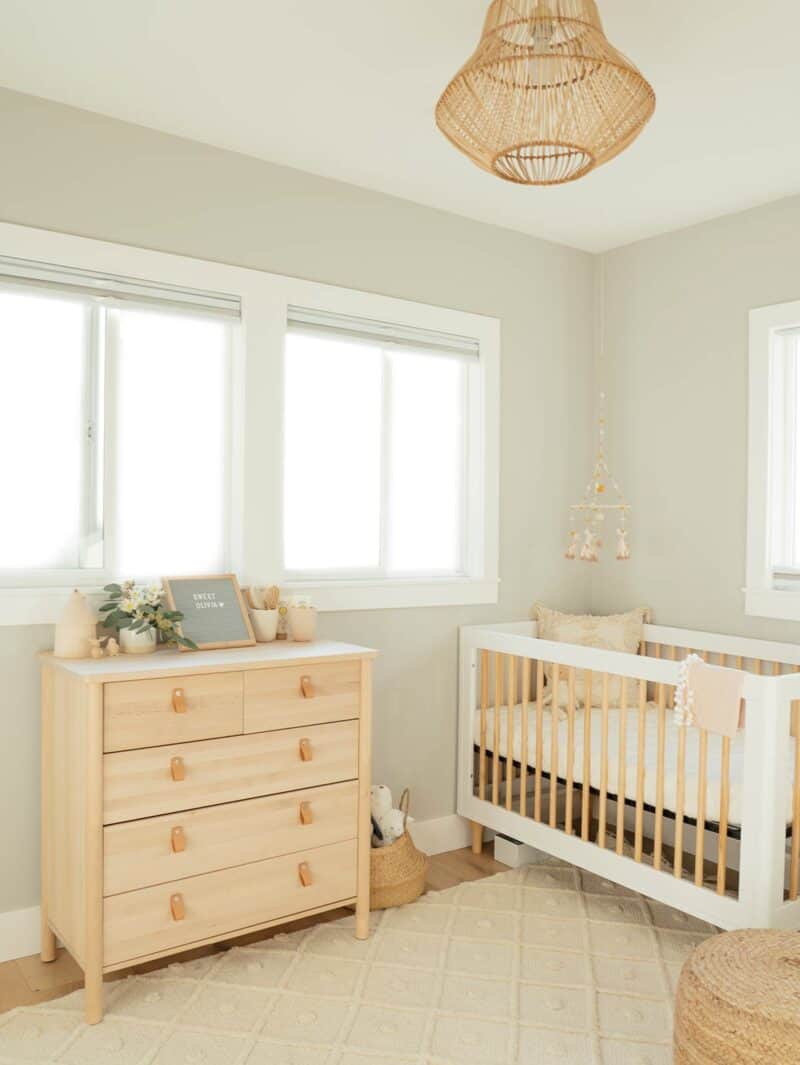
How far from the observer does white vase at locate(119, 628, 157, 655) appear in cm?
254

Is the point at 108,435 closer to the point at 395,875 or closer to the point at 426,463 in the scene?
the point at 426,463

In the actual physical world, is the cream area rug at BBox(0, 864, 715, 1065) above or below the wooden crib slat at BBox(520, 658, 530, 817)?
below

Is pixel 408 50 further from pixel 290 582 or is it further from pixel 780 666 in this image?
pixel 780 666

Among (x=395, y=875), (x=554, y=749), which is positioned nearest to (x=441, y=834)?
(x=395, y=875)

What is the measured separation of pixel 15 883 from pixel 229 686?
2.90 ft

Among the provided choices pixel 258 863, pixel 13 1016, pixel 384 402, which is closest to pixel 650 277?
pixel 384 402

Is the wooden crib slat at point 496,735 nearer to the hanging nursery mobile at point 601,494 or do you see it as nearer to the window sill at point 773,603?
the hanging nursery mobile at point 601,494

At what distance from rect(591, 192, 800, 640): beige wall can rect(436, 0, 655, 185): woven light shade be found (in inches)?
60.0

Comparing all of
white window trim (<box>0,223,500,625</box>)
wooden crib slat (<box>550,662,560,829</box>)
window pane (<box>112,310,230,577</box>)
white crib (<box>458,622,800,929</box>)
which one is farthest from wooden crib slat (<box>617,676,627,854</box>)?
window pane (<box>112,310,230,577</box>)

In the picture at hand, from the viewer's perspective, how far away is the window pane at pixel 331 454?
3139mm

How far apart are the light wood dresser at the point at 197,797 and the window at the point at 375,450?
64 cm

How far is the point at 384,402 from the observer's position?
3361 millimetres

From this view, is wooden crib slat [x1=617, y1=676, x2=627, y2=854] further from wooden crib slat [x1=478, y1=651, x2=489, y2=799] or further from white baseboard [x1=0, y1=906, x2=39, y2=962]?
white baseboard [x1=0, y1=906, x2=39, y2=962]

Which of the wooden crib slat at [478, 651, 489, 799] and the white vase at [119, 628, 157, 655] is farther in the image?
the wooden crib slat at [478, 651, 489, 799]
